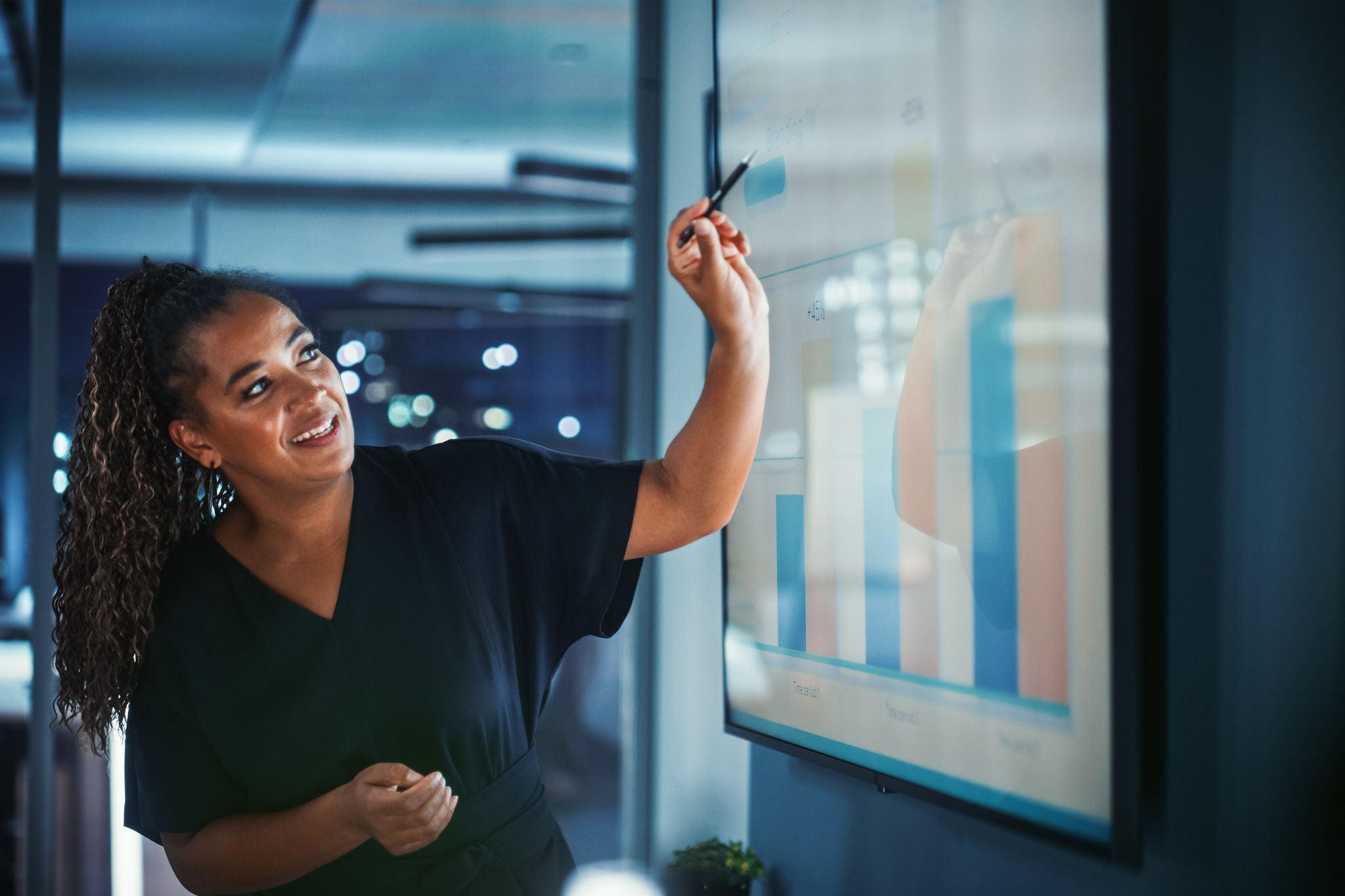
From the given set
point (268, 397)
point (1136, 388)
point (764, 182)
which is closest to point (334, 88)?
point (764, 182)

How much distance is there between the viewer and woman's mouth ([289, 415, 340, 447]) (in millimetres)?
1256

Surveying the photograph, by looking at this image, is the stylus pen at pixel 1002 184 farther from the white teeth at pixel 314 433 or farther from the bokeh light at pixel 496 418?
the bokeh light at pixel 496 418

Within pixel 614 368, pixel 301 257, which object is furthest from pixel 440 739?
pixel 301 257

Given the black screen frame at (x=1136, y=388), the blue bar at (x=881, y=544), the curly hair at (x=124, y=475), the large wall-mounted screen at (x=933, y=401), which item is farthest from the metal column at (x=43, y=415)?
the black screen frame at (x=1136, y=388)

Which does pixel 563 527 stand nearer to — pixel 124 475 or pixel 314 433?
pixel 314 433

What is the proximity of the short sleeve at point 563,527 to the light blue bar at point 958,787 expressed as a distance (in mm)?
328

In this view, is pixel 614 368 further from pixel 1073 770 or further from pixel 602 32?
pixel 1073 770

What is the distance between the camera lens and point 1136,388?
917mm

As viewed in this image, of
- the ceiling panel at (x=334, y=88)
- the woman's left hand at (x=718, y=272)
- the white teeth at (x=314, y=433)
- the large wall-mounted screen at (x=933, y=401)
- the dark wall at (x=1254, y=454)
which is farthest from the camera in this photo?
the ceiling panel at (x=334, y=88)

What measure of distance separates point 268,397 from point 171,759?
1.61 ft

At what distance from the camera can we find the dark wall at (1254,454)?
0.89 metres

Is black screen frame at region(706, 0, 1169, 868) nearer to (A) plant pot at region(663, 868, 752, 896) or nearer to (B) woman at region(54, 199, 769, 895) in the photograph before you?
(B) woman at region(54, 199, 769, 895)

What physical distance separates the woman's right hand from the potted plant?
2.17 ft

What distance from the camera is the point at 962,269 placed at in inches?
45.3
